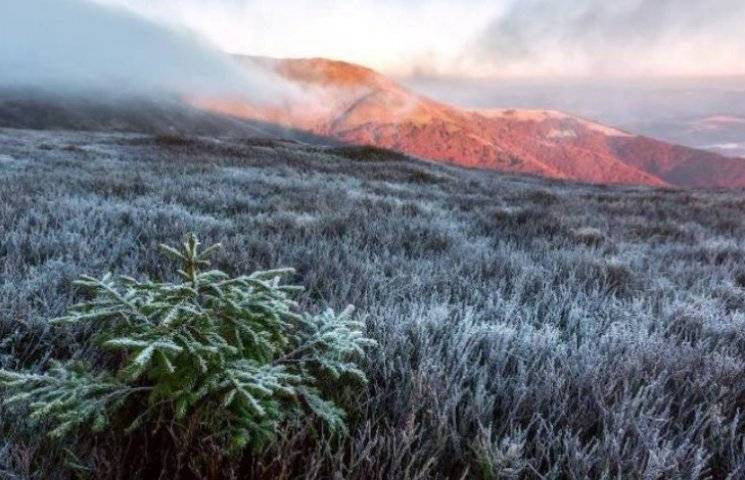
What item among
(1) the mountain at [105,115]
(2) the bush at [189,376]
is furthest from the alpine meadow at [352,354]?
(1) the mountain at [105,115]

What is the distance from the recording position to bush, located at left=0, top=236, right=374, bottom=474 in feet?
4.18

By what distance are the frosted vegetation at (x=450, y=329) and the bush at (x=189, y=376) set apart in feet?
0.24

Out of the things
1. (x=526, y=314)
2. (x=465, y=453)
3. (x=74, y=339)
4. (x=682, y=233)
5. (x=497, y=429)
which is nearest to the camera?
(x=465, y=453)

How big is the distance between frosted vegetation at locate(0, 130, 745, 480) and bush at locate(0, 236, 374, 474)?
73 millimetres

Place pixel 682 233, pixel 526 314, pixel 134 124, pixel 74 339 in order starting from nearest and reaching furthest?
pixel 74 339 → pixel 526 314 → pixel 682 233 → pixel 134 124

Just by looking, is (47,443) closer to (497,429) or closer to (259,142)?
(497,429)

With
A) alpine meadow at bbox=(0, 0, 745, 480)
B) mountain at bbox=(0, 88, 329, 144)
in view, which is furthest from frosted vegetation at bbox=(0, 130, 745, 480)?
mountain at bbox=(0, 88, 329, 144)

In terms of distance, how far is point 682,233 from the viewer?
718 cm

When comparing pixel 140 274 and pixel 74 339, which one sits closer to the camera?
pixel 74 339

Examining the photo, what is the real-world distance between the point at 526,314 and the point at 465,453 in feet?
5.30

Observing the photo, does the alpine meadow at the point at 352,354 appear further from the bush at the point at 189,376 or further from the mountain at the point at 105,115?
the mountain at the point at 105,115

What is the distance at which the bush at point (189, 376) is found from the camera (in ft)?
4.18

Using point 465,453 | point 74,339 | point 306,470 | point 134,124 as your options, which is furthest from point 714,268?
point 134,124

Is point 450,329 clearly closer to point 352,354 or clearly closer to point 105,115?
point 352,354
